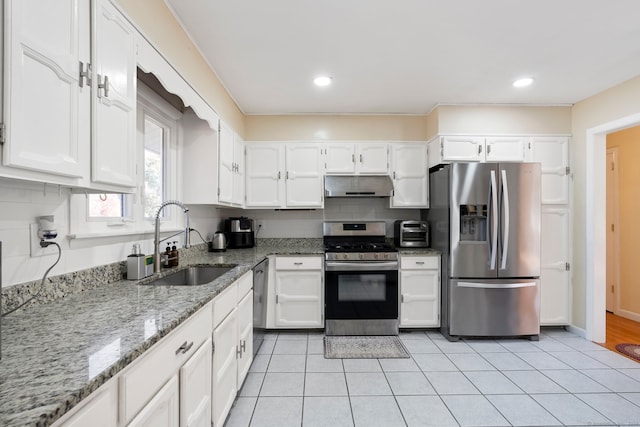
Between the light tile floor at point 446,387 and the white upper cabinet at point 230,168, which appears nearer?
the light tile floor at point 446,387

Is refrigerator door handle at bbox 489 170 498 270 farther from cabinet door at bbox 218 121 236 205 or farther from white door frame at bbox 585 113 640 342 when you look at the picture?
cabinet door at bbox 218 121 236 205

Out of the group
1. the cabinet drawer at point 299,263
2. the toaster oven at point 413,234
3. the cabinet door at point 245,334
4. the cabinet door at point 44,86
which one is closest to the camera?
the cabinet door at point 44,86

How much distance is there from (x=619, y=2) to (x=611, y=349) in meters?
2.93

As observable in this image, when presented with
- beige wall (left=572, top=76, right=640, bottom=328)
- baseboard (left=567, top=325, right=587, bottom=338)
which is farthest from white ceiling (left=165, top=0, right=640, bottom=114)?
baseboard (left=567, top=325, right=587, bottom=338)

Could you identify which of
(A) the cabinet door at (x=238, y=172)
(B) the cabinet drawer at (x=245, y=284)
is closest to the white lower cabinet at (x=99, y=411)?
(B) the cabinet drawer at (x=245, y=284)

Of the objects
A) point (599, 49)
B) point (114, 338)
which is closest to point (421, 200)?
point (599, 49)

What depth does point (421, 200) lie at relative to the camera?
3521 mm

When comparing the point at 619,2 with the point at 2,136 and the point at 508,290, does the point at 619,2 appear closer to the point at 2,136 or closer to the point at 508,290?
the point at 508,290

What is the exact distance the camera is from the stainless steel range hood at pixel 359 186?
3371 mm

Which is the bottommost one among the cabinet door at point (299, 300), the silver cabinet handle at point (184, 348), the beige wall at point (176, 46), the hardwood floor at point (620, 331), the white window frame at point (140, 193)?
the hardwood floor at point (620, 331)

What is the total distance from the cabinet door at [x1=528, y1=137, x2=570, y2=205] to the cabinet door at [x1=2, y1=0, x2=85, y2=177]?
3837 millimetres

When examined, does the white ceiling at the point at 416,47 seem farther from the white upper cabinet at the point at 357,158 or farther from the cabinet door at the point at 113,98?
the cabinet door at the point at 113,98

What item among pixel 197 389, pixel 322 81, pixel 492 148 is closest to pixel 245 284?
pixel 197 389

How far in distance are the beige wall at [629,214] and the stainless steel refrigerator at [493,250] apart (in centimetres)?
185
